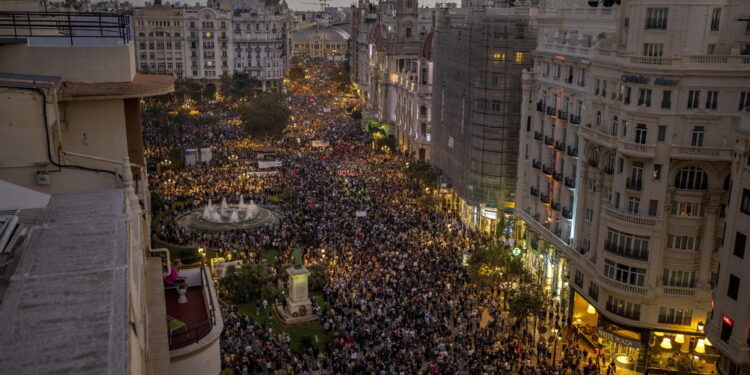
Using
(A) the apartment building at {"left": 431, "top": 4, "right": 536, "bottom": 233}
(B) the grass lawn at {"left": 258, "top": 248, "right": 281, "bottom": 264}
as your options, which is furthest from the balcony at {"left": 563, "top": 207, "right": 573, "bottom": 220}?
(B) the grass lawn at {"left": 258, "top": 248, "right": 281, "bottom": 264}

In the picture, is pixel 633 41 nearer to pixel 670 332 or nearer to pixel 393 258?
pixel 670 332

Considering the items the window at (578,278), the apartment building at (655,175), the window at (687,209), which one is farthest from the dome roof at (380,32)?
the window at (687,209)

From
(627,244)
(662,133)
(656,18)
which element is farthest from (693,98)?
(627,244)

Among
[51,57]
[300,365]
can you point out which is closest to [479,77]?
[300,365]

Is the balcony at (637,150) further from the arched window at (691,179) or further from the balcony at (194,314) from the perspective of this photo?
the balcony at (194,314)

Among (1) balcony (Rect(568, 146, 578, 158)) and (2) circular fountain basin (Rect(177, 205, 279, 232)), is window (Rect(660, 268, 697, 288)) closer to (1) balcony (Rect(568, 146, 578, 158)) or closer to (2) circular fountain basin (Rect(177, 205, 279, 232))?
(1) balcony (Rect(568, 146, 578, 158))

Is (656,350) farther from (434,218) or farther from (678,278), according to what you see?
(434,218)
